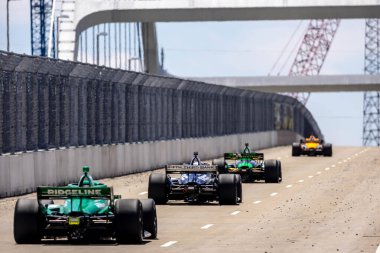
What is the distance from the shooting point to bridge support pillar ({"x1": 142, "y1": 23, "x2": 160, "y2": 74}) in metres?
108

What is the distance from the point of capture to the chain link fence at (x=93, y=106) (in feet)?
117

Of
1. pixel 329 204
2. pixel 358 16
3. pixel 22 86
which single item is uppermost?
pixel 358 16

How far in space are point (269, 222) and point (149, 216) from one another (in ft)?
15.0

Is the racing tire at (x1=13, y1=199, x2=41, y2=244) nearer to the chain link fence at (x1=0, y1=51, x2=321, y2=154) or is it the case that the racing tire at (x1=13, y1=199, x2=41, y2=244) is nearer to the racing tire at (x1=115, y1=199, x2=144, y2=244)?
the racing tire at (x1=115, y1=199, x2=144, y2=244)

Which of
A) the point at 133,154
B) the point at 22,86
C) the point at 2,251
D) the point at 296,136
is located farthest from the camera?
the point at 296,136

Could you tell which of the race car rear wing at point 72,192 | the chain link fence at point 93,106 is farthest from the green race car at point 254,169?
the race car rear wing at point 72,192

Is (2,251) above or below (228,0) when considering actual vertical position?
below

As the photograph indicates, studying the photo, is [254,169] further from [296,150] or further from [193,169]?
[296,150]

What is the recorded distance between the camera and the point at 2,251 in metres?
18.3

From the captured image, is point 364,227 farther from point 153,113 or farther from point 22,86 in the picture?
point 153,113

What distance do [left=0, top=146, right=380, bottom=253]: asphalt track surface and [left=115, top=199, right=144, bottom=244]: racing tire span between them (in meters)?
0.22

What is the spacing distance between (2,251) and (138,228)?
2.14m

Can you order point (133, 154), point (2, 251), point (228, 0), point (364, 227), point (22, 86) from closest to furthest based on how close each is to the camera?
point (2, 251) < point (364, 227) < point (22, 86) < point (133, 154) < point (228, 0)

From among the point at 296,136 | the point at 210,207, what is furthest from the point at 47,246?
the point at 296,136
